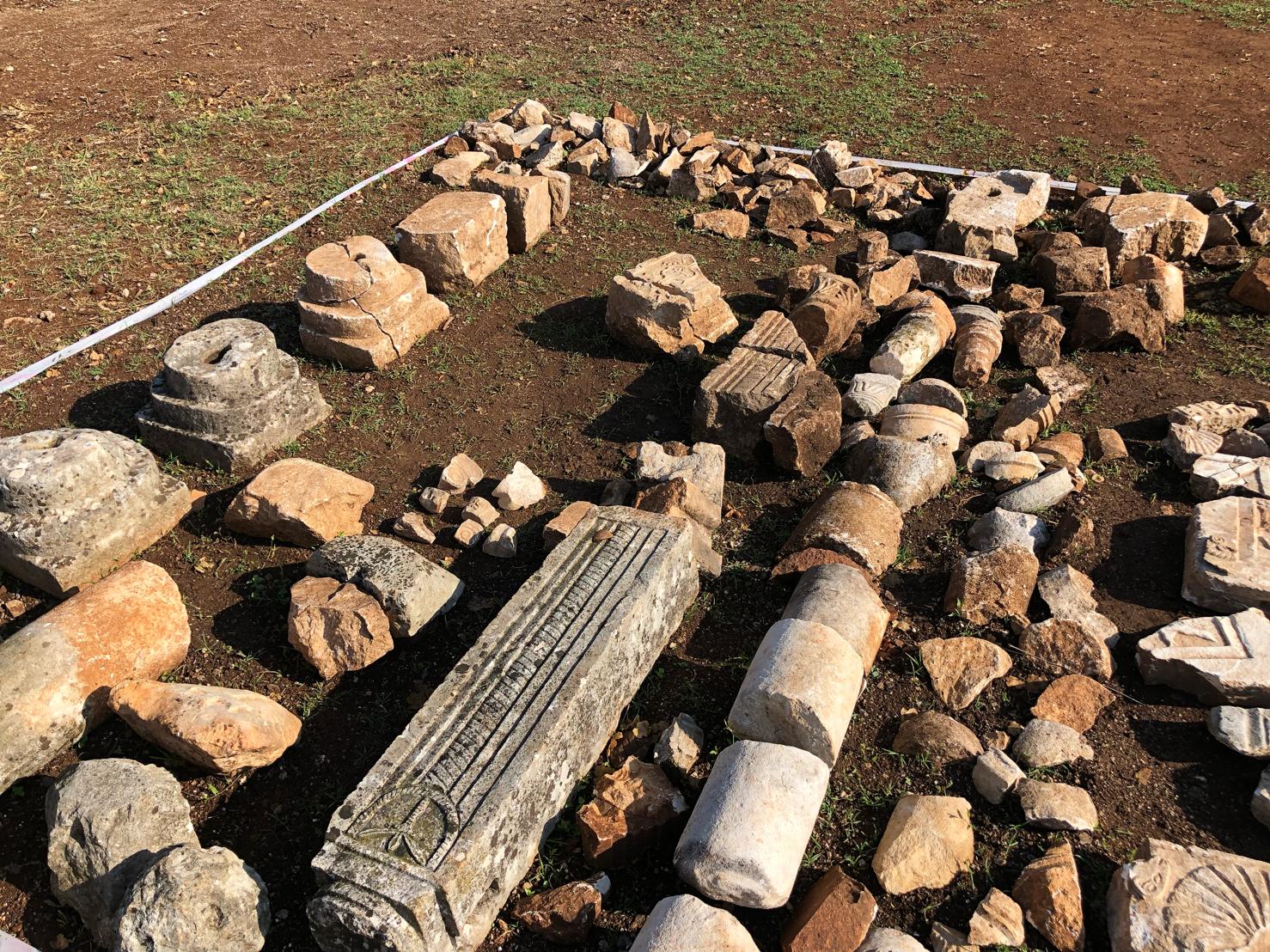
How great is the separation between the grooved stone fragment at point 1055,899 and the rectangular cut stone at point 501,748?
5.65 feet

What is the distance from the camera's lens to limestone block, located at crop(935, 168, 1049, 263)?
23.5 ft

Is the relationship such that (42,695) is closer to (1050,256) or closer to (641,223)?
(641,223)

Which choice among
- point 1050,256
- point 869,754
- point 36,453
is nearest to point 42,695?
point 36,453

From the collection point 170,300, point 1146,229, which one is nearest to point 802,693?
point 1146,229

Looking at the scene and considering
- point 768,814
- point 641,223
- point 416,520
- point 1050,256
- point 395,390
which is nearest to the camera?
point 768,814

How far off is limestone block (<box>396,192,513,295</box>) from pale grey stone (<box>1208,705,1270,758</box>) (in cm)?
549

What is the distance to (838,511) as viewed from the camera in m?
4.70

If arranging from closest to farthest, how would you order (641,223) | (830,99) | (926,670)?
1. (926,670)
2. (641,223)
3. (830,99)

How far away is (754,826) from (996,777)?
42.8 inches

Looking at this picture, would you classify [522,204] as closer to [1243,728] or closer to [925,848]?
[925,848]

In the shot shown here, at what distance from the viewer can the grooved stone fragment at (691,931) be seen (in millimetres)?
2932

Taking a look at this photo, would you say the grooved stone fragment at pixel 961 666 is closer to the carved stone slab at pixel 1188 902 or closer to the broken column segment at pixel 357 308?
the carved stone slab at pixel 1188 902

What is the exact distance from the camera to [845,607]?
4.12 m

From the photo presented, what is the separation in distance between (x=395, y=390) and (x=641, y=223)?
10.0 ft
